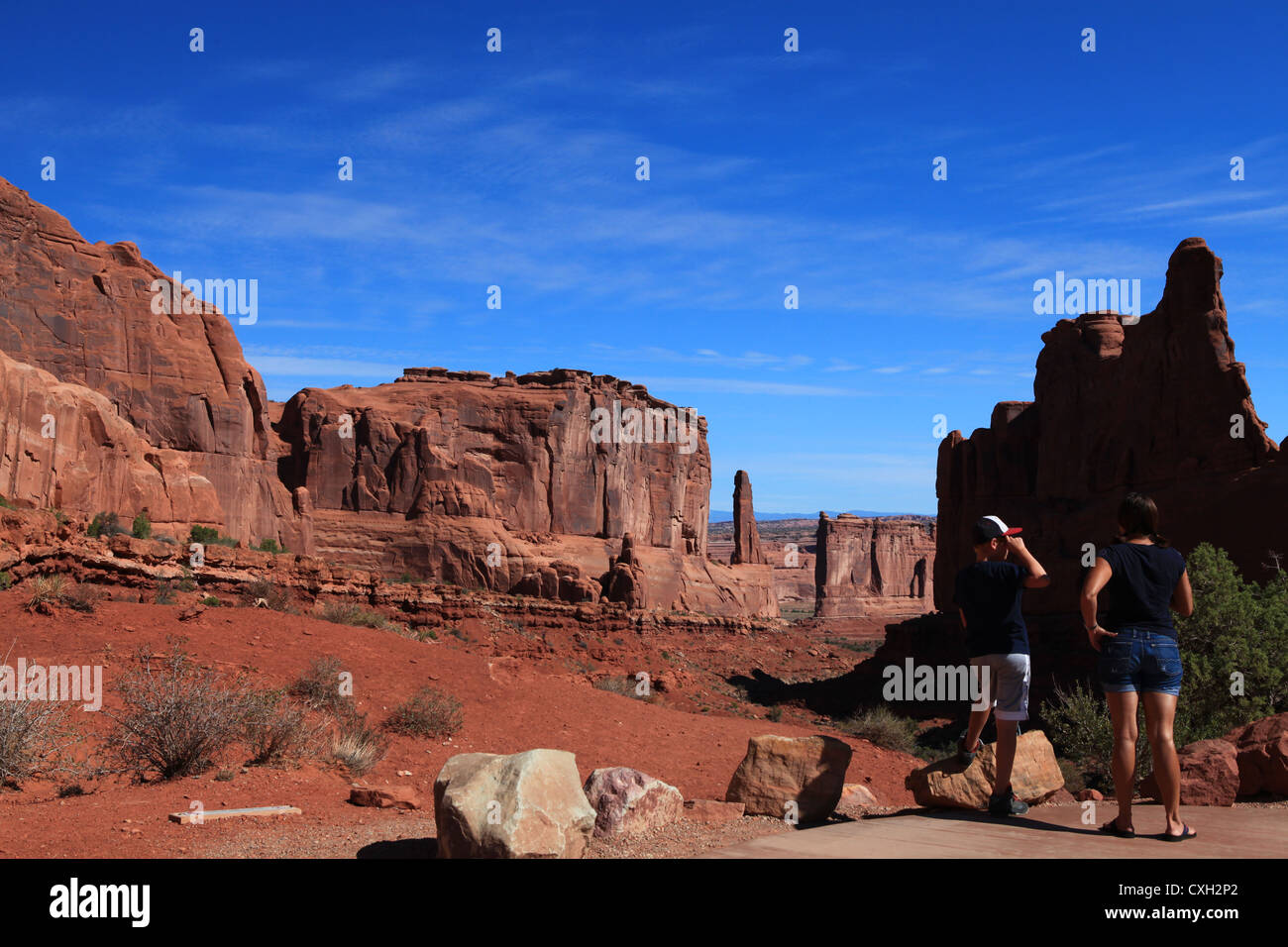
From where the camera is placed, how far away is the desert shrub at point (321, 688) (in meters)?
13.8

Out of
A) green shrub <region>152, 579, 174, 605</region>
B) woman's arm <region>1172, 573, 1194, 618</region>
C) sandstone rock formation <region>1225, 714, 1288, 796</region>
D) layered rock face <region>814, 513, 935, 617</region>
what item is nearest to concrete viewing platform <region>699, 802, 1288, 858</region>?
sandstone rock formation <region>1225, 714, 1288, 796</region>

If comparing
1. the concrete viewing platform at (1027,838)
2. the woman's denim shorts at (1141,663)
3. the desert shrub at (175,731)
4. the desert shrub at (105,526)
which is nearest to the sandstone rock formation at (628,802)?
the concrete viewing platform at (1027,838)

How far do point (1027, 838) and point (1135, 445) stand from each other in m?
40.0

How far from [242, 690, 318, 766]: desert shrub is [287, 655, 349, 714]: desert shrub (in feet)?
8.86

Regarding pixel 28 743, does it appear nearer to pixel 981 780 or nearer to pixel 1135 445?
pixel 981 780

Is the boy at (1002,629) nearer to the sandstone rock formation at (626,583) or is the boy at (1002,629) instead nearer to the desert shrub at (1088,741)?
the desert shrub at (1088,741)

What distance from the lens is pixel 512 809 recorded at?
5512 millimetres

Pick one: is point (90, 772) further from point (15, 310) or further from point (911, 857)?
point (15, 310)

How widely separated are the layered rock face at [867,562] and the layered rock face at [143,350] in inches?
3034

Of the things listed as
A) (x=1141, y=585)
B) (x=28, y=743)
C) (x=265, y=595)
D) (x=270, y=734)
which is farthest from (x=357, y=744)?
(x=265, y=595)

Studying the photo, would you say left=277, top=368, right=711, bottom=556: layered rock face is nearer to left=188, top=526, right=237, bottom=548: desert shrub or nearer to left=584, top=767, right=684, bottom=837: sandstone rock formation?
left=188, top=526, right=237, bottom=548: desert shrub

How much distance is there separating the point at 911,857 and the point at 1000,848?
625 mm
